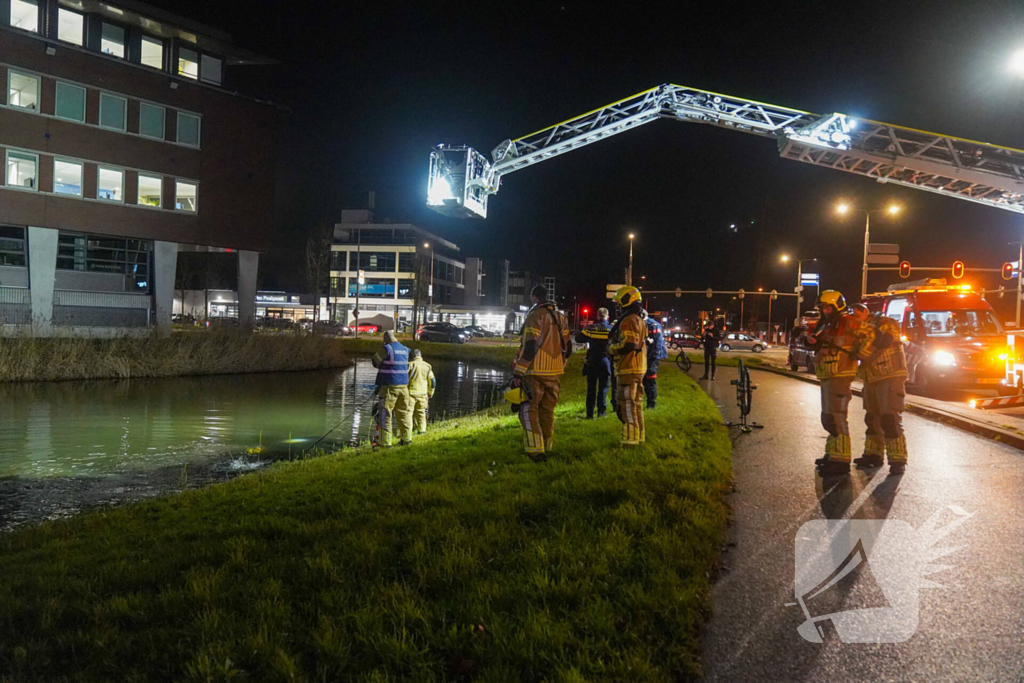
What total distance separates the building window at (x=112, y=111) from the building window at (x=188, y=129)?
96.0 inches

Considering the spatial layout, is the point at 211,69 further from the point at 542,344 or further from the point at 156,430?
the point at 542,344

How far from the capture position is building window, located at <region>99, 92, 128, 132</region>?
30398 mm

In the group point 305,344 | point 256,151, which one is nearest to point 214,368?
point 305,344

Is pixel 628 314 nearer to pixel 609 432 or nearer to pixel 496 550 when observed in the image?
pixel 609 432

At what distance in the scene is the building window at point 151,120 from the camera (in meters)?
31.5

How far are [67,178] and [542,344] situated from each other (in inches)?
1224

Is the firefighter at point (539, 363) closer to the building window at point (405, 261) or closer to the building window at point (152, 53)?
the building window at point (152, 53)

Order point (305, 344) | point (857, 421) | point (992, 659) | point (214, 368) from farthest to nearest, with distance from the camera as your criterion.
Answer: point (305, 344) < point (214, 368) < point (857, 421) < point (992, 659)

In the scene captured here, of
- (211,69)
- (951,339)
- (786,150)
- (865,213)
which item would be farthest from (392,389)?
(211,69)

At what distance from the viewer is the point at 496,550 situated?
470 cm

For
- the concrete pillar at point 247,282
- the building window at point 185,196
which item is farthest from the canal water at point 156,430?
the building window at point 185,196

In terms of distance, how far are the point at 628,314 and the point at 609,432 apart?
6.89ft

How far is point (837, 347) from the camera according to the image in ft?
25.5

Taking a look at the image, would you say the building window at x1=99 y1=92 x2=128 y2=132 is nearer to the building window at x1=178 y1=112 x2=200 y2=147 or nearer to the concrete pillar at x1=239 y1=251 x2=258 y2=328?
the building window at x1=178 y1=112 x2=200 y2=147
